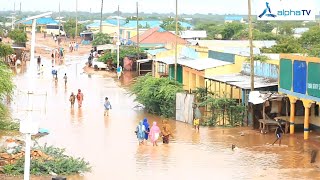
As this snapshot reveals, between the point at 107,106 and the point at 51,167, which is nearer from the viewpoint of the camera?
the point at 51,167

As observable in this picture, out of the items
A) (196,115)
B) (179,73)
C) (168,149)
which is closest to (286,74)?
(196,115)

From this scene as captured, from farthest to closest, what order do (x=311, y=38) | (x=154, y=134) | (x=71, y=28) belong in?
(x=71, y=28) → (x=311, y=38) → (x=154, y=134)

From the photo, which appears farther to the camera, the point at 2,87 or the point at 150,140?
the point at 2,87

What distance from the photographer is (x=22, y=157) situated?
→ 18328mm

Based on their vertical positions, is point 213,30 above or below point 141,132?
above

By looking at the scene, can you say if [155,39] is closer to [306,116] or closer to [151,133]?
[306,116]

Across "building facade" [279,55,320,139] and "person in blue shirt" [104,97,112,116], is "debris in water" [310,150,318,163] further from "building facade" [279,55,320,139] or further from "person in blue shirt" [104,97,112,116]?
"person in blue shirt" [104,97,112,116]

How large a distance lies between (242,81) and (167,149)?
7143mm

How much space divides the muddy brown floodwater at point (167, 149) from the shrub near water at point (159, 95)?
0.50 meters

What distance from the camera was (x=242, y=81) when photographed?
94.2 ft

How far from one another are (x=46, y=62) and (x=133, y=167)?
43.8 m

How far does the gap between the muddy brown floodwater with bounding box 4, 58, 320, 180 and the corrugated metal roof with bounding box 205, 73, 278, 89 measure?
1.92 m

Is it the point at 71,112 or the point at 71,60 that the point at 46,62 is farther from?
the point at 71,112

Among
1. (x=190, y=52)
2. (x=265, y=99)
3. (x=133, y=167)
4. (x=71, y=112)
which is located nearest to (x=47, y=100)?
(x=71, y=112)
